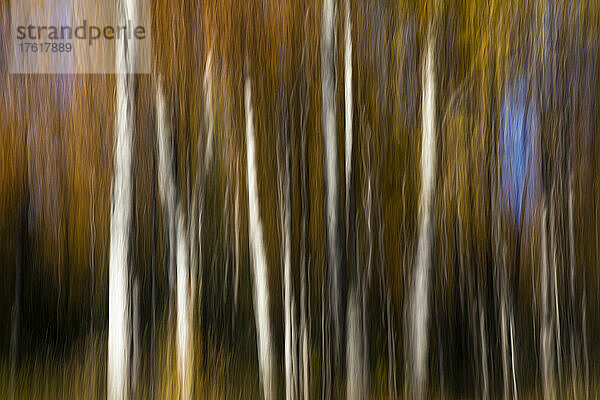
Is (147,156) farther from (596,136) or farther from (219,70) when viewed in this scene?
(596,136)

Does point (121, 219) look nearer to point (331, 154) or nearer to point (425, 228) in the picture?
point (331, 154)

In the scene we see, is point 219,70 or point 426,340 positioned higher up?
point 219,70

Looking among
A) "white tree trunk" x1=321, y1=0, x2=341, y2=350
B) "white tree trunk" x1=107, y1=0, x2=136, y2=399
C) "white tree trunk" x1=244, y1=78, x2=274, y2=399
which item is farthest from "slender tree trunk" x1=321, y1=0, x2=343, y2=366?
"white tree trunk" x1=107, y1=0, x2=136, y2=399

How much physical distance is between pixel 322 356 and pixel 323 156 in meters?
0.59

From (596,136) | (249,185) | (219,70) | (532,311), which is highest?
(219,70)

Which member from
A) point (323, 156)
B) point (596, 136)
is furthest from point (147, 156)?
point (596, 136)

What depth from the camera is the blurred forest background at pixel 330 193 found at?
5.61 ft

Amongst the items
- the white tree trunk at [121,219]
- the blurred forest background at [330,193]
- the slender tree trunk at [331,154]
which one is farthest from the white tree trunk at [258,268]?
the white tree trunk at [121,219]

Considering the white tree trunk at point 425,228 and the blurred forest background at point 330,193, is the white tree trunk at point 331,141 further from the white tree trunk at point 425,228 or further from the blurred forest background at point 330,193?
the white tree trunk at point 425,228

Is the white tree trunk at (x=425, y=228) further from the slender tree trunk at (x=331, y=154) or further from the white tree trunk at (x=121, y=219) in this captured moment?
the white tree trunk at (x=121, y=219)

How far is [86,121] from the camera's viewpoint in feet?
5.69

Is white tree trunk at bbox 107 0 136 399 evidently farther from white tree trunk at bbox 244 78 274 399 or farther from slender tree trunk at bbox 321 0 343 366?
slender tree trunk at bbox 321 0 343 366

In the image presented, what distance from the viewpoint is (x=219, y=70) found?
1.73 m

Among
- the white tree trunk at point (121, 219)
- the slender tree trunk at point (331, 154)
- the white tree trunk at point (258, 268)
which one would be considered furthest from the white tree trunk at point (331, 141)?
the white tree trunk at point (121, 219)
